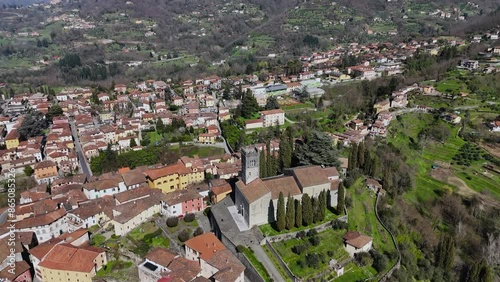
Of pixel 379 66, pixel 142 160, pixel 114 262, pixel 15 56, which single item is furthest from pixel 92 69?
pixel 114 262

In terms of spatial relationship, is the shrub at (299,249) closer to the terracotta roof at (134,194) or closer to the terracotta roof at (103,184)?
the terracotta roof at (134,194)

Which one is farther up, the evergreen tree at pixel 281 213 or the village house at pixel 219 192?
the evergreen tree at pixel 281 213

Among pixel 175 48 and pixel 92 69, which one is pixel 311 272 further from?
pixel 175 48

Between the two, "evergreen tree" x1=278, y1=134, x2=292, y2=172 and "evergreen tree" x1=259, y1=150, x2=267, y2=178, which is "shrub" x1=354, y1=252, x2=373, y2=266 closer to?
"evergreen tree" x1=259, y1=150, x2=267, y2=178

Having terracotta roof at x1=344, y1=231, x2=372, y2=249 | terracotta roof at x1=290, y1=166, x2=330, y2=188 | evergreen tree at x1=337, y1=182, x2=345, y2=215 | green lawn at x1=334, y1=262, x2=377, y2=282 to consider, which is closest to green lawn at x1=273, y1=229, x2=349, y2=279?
terracotta roof at x1=344, y1=231, x2=372, y2=249

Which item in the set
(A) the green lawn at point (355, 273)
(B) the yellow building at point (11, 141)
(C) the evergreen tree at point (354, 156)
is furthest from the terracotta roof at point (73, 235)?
(C) the evergreen tree at point (354, 156)

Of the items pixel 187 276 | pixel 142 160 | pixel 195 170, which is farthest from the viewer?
pixel 142 160
